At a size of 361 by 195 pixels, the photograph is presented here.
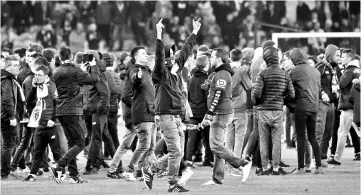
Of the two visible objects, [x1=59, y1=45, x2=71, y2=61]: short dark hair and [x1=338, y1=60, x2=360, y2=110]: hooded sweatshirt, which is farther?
[x1=338, y1=60, x2=360, y2=110]: hooded sweatshirt

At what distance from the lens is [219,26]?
28.2m

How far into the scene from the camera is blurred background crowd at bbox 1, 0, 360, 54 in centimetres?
2766

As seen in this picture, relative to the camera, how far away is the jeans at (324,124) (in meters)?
16.2

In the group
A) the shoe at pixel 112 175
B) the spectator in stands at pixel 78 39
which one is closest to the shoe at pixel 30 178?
the shoe at pixel 112 175

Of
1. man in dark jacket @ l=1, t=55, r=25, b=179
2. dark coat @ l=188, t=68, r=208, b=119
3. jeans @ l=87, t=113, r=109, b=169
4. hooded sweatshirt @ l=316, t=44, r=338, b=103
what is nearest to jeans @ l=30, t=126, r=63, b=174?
man in dark jacket @ l=1, t=55, r=25, b=179

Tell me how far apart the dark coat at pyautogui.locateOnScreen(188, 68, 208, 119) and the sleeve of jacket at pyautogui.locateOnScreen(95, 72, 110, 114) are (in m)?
1.45

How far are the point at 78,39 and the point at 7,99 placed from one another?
13.9 m

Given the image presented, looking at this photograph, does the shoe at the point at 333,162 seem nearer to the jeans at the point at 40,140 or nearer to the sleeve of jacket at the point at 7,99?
the jeans at the point at 40,140

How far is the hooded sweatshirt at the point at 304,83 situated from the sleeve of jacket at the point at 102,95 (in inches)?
118

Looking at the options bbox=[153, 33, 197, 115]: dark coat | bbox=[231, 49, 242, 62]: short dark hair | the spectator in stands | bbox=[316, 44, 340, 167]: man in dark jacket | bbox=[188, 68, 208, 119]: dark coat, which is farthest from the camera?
the spectator in stands

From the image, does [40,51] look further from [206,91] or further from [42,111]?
[206,91]

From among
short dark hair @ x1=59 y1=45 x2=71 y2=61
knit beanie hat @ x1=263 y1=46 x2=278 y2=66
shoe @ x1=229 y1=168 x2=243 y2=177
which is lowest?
shoe @ x1=229 y1=168 x2=243 y2=177

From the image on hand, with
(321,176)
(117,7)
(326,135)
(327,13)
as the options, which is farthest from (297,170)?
(117,7)

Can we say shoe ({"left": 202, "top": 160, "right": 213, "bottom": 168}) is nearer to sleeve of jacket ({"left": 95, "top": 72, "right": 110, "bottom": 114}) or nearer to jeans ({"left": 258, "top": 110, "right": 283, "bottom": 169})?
jeans ({"left": 258, "top": 110, "right": 283, "bottom": 169})
